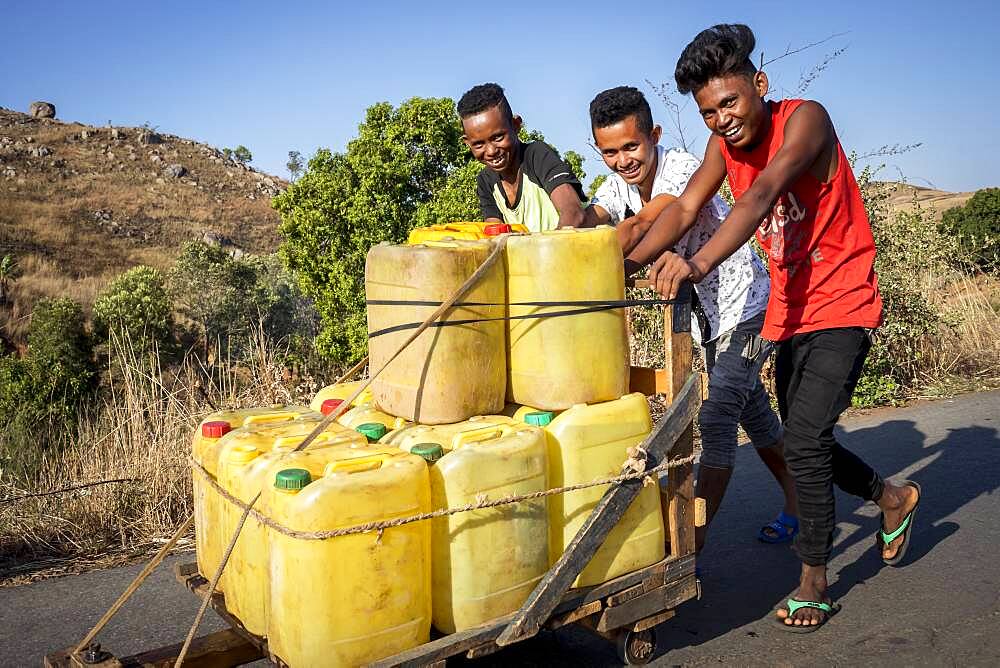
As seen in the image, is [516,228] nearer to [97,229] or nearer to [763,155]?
[763,155]

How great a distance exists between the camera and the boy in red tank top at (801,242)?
305 centimetres

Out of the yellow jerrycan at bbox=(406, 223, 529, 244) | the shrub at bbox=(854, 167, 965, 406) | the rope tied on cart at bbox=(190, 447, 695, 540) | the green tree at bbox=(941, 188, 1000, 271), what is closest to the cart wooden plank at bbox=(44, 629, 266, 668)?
the rope tied on cart at bbox=(190, 447, 695, 540)

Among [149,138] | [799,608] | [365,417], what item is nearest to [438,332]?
[365,417]

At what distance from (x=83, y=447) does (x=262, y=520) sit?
12.3 feet

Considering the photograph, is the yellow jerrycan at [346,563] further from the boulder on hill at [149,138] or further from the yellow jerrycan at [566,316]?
the boulder on hill at [149,138]

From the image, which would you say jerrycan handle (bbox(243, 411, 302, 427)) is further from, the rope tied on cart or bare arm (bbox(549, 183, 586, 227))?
bare arm (bbox(549, 183, 586, 227))

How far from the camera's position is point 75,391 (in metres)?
9.76

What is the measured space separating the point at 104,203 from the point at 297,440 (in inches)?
1326

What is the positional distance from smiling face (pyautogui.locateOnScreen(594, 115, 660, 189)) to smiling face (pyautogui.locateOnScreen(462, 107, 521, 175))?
0.43 m

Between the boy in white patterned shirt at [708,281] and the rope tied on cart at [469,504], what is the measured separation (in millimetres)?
666

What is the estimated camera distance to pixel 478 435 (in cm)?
267

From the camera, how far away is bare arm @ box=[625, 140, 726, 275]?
343cm

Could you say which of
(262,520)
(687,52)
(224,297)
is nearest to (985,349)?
(687,52)

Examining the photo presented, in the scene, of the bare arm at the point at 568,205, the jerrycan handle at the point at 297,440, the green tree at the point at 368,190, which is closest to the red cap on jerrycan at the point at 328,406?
the jerrycan handle at the point at 297,440
